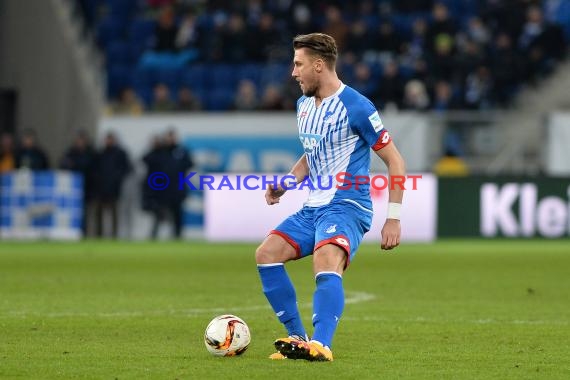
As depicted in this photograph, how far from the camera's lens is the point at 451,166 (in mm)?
23844

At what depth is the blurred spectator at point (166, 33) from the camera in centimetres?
2756

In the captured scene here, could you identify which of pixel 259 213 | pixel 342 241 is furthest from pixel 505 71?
pixel 342 241

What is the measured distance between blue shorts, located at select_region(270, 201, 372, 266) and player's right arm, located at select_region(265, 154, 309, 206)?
1.23 ft

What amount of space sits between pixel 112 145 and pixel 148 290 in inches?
474

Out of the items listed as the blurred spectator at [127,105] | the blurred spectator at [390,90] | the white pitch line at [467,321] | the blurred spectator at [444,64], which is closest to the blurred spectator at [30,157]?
the blurred spectator at [127,105]

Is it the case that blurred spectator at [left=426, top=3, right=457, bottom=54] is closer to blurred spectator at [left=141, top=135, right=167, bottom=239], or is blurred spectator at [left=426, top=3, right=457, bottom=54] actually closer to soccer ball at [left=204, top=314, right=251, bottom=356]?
blurred spectator at [left=141, top=135, right=167, bottom=239]

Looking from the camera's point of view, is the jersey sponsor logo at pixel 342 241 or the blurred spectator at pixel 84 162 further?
the blurred spectator at pixel 84 162

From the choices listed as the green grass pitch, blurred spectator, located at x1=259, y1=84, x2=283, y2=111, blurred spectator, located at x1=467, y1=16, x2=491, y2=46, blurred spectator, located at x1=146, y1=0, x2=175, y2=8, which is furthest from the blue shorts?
blurred spectator, located at x1=146, y1=0, x2=175, y2=8

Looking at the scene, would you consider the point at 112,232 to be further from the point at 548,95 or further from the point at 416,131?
the point at 548,95

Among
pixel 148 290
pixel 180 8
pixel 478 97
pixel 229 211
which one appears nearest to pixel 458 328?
pixel 148 290

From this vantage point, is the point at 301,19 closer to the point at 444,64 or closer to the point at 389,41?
the point at 389,41

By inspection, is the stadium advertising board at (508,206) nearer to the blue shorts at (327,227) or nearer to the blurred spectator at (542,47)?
the blurred spectator at (542,47)

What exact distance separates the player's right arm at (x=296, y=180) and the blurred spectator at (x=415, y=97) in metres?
16.6

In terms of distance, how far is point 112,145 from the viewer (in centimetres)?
2491
